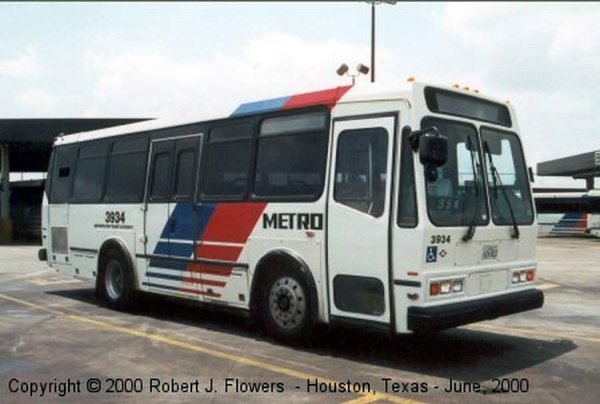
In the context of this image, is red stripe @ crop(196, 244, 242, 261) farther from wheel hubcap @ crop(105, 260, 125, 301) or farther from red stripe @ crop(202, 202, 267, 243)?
wheel hubcap @ crop(105, 260, 125, 301)

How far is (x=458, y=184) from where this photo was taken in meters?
7.08

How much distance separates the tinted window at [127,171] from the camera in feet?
33.9

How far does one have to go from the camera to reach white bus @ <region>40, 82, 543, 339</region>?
21.8ft

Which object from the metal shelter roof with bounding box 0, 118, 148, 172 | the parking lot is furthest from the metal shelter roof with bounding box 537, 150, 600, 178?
the parking lot

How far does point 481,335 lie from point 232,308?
3289mm

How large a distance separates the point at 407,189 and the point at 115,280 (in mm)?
6150

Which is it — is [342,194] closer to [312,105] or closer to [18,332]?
[312,105]

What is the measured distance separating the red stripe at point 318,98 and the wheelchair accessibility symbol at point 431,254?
6.66 ft

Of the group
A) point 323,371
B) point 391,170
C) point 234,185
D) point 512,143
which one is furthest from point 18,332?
point 512,143

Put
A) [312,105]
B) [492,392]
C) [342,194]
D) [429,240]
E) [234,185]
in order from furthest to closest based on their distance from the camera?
1. [234,185]
2. [312,105]
3. [342,194]
4. [429,240]
5. [492,392]

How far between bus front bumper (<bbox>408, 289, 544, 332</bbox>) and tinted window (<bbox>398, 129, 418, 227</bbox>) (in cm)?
89

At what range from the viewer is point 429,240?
21.4 ft

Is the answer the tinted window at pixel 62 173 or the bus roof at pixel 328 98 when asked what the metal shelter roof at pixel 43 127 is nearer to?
the tinted window at pixel 62 173

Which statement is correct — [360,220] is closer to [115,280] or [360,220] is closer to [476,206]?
[476,206]
